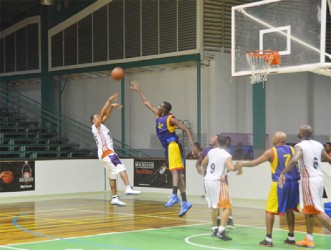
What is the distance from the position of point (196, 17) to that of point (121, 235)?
38.5 feet

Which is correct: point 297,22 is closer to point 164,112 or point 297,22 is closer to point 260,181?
point 164,112

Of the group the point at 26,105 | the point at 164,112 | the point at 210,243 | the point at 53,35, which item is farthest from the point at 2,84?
the point at 210,243

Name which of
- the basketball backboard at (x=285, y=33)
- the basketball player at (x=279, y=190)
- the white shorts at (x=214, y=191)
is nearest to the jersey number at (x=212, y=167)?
the white shorts at (x=214, y=191)

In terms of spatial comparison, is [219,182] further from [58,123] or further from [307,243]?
[58,123]

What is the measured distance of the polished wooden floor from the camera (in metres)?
11.7

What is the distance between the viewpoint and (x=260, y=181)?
59.5 ft

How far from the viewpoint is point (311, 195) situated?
9.60m

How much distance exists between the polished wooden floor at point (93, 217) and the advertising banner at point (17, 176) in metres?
0.41

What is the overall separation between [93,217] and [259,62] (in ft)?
15.3

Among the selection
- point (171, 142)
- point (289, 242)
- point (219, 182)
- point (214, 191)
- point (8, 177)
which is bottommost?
point (289, 242)

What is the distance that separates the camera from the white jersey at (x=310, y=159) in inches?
380

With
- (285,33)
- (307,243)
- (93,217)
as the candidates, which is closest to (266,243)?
(307,243)

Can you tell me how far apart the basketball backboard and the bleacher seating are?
10225 mm

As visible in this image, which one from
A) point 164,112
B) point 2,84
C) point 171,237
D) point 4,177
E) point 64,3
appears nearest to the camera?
point 171,237
